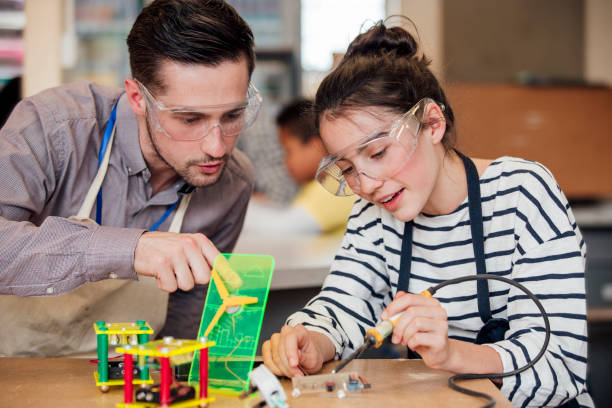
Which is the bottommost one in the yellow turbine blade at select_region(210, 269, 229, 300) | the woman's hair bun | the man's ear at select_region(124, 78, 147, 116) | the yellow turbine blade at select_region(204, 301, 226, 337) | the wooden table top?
the wooden table top

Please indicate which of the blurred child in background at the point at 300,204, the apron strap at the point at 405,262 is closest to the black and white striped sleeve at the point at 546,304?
the apron strap at the point at 405,262

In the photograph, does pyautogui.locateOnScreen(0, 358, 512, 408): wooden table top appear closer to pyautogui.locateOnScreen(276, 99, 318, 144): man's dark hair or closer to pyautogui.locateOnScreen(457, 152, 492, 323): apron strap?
pyautogui.locateOnScreen(457, 152, 492, 323): apron strap

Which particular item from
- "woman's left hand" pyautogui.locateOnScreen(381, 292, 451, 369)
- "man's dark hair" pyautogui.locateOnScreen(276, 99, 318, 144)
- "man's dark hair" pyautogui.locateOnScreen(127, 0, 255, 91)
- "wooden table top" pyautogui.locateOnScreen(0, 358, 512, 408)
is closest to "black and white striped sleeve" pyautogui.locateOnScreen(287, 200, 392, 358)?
"wooden table top" pyautogui.locateOnScreen(0, 358, 512, 408)

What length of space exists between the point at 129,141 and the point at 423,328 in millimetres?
898

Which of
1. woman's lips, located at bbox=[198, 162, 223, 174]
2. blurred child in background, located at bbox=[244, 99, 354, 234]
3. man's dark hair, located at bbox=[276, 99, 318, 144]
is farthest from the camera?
man's dark hair, located at bbox=[276, 99, 318, 144]

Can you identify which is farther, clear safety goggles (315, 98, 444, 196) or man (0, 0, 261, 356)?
man (0, 0, 261, 356)

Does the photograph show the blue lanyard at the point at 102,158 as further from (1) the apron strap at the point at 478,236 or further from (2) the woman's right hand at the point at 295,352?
(1) the apron strap at the point at 478,236

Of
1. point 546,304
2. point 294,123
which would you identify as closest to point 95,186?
point 546,304

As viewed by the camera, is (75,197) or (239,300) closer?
(239,300)

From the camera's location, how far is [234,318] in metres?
0.95

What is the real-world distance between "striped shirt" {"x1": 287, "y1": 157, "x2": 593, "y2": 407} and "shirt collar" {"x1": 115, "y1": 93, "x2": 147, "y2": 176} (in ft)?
1.77

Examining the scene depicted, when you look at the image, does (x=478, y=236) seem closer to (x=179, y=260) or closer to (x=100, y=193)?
(x=179, y=260)

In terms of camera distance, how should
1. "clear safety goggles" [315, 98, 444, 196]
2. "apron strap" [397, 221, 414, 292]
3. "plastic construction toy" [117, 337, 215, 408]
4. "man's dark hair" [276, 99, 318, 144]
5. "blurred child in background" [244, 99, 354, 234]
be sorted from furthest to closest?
1. "man's dark hair" [276, 99, 318, 144]
2. "blurred child in background" [244, 99, 354, 234]
3. "apron strap" [397, 221, 414, 292]
4. "clear safety goggles" [315, 98, 444, 196]
5. "plastic construction toy" [117, 337, 215, 408]

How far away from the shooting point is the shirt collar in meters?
1.53
